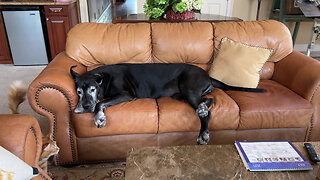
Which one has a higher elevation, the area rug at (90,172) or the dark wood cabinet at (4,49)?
the dark wood cabinet at (4,49)

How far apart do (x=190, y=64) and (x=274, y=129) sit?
89cm

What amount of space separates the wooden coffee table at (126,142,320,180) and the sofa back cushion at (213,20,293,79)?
119 cm

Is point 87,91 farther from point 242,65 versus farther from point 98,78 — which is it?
point 242,65

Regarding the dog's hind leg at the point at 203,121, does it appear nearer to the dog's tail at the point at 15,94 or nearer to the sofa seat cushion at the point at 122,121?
the sofa seat cushion at the point at 122,121

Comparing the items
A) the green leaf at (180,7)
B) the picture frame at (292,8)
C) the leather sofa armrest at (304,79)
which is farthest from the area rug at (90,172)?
the picture frame at (292,8)

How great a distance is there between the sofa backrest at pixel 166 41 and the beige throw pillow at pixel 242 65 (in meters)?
0.17

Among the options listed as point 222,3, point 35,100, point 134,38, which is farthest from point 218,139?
point 222,3

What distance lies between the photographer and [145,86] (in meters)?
2.10

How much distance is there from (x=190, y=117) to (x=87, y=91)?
2.55 feet

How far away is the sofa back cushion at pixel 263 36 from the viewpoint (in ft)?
7.80

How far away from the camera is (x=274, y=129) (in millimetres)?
2008

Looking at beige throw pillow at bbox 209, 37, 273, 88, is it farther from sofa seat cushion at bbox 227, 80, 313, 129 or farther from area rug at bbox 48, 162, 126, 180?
area rug at bbox 48, 162, 126, 180

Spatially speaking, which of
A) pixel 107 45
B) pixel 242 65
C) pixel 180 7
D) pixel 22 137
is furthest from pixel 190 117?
pixel 180 7

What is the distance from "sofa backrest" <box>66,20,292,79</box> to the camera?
2.26m
